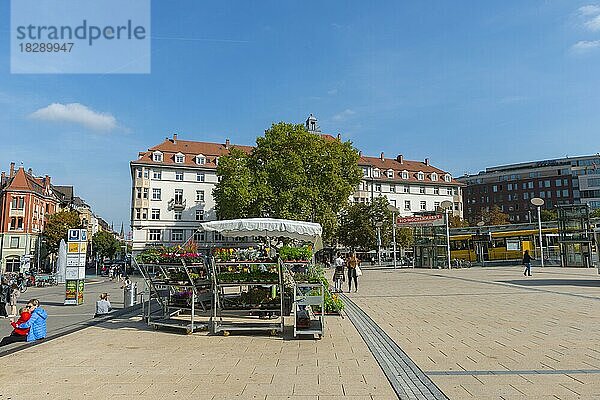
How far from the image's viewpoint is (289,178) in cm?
4900

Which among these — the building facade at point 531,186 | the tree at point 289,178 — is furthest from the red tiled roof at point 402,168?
the tree at point 289,178

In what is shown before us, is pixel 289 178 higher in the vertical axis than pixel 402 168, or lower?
lower

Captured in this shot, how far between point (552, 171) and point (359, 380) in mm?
115847

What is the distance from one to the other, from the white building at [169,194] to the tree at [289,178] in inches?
655

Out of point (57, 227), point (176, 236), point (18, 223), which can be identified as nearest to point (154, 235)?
point (176, 236)

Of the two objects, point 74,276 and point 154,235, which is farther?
point 154,235

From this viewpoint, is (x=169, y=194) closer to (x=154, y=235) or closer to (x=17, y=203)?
(x=154, y=235)

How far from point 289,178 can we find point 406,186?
43.8 meters

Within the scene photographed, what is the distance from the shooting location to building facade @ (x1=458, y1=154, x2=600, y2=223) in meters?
103

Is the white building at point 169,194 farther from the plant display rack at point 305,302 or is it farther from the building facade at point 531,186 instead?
the building facade at point 531,186

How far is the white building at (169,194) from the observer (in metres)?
66.8

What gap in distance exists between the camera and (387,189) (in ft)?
283

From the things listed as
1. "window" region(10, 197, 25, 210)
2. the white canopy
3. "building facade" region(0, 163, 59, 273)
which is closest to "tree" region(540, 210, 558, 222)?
"building facade" region(0, 163, 59, 273)

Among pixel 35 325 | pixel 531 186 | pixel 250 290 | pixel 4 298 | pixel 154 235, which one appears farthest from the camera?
pixel 531 186
